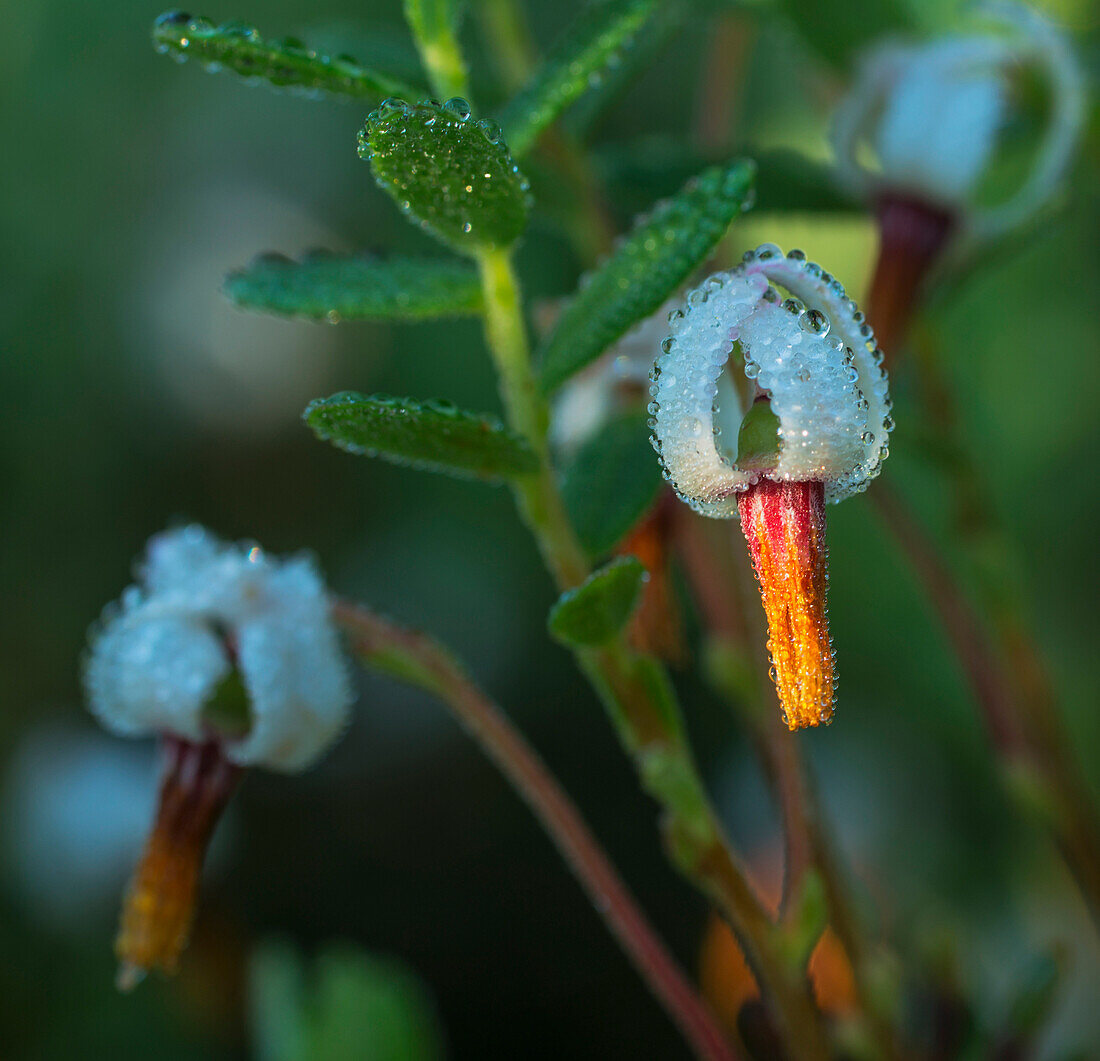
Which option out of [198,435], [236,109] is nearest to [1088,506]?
[198,435]

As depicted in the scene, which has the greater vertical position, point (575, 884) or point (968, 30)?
point (968, 30)

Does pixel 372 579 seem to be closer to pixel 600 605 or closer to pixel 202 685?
pixel 202 685

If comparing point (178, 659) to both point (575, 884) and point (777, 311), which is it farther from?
point (575, 884)

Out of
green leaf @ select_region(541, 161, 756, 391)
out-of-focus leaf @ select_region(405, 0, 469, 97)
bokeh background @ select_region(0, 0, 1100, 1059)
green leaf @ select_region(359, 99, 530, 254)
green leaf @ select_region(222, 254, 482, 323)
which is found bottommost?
bokeh background @ select_region(0, 0, 1100, 1059)

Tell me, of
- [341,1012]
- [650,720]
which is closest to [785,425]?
[650,720]

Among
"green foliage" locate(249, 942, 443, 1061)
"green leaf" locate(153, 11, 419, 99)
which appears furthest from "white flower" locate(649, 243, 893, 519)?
"green foliage" locate(249, 942, 443, 1061)

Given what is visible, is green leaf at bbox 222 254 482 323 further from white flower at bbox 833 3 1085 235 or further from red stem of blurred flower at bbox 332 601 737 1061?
white flower at bbox 833 3 1085 235
